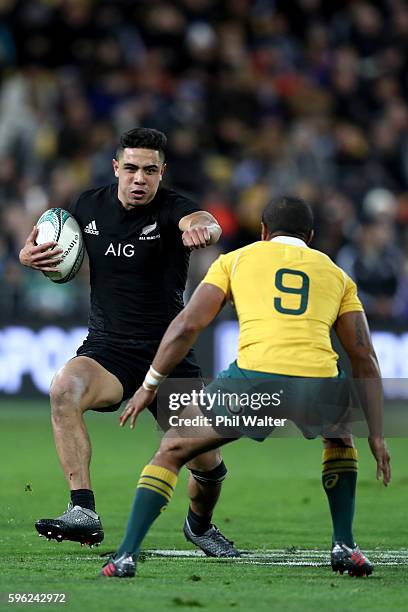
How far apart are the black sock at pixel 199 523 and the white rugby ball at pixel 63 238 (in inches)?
65.5

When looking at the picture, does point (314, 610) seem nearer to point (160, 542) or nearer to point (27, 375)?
point (160, 542)

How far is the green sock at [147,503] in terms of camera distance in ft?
20.5

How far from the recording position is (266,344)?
252 inches

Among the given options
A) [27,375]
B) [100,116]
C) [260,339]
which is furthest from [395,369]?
[260,339]

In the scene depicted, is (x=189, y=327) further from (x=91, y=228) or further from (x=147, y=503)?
(x=91, y=228)

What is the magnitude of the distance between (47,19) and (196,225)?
13888mm

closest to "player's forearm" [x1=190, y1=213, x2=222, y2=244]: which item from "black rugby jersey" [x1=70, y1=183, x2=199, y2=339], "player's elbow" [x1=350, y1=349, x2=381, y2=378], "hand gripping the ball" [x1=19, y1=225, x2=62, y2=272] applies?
"black rugby jersey" [x1=70, y1=183, x2=199, y2=339]

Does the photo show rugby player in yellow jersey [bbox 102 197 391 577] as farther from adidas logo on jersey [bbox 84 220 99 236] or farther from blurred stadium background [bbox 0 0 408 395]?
blurred stadium background [bbox 0 0 408 395]

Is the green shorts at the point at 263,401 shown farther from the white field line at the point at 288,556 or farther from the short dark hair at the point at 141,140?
the short dark hair at the point at 141,140

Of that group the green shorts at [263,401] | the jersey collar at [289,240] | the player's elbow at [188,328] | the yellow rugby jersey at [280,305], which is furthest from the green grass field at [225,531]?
the jersey collar at [289,240]

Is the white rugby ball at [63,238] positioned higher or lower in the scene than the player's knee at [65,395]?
higher

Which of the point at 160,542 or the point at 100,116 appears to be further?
A: the point at 100,116

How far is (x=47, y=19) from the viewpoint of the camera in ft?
68.4

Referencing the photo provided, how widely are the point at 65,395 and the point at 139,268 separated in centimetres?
104
